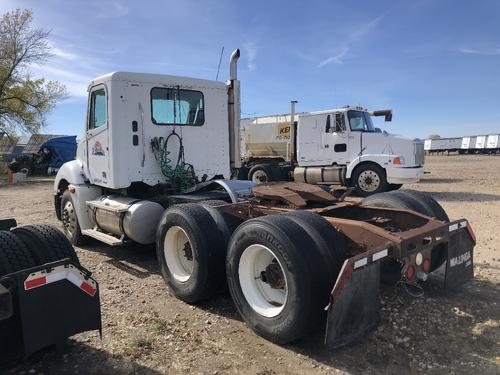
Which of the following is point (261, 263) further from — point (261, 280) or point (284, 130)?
point (284, 130)

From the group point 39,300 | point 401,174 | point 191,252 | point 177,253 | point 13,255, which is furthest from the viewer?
point 401,174

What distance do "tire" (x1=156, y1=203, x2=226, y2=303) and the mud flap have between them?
222 centimetres

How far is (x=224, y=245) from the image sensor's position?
4664 millimetres

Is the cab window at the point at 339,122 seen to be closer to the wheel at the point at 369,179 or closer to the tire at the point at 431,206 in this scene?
the wheel at the point at 369,179

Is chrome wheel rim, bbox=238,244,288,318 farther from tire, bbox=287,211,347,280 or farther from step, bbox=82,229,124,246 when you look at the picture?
step, bbox=82,229,124,246

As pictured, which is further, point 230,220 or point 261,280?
point 230,220

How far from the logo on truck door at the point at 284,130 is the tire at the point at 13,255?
14164 mm

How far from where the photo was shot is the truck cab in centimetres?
1376

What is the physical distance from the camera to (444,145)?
214ft

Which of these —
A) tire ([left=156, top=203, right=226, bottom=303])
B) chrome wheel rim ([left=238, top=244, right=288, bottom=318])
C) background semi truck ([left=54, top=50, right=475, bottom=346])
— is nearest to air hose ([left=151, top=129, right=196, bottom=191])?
background semi truck ([left=54, top=50, right=475, bottom=346])

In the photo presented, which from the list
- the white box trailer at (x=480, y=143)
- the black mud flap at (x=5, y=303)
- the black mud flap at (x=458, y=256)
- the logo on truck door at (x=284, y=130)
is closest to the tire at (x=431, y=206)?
the black mud flap at (x=458, y=256)

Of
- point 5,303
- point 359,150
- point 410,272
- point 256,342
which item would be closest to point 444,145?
point 359,150

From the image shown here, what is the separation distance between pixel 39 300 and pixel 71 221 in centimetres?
500

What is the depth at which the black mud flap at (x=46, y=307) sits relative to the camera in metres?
2.92
